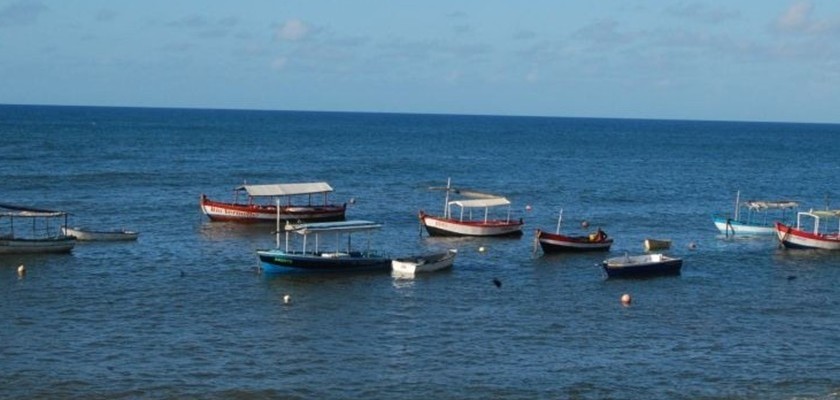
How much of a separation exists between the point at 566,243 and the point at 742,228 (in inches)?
704

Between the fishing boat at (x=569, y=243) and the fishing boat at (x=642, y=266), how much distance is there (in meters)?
7.43

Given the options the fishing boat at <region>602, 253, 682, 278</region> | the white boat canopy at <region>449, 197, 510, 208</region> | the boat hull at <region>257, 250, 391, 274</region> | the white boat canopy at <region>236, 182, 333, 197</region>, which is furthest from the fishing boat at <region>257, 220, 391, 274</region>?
the white boat canopy at <region>236, 182, 333, 197</region>

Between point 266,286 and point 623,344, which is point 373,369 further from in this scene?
point 266,286

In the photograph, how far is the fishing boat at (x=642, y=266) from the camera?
6644 centimetres

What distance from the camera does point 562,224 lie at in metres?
93.0

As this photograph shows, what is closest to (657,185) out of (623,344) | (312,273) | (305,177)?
(305,177)

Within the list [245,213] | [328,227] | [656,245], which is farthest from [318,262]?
[245,213]

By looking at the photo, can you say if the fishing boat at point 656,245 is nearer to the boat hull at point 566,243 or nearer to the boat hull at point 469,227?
the boat hull at point 566,243

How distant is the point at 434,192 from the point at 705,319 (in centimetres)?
6171

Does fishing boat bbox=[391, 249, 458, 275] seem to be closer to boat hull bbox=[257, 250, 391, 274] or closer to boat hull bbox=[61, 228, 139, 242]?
boat hull bbox=[257, 250, 391, 274]

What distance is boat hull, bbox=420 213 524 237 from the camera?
8406 cm

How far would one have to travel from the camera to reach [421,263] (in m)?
66.6

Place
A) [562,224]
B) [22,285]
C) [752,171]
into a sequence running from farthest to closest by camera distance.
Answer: [752,171] < [562,224] < [22,285]

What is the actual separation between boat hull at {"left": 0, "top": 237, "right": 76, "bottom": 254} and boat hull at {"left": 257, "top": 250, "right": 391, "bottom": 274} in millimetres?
14128
